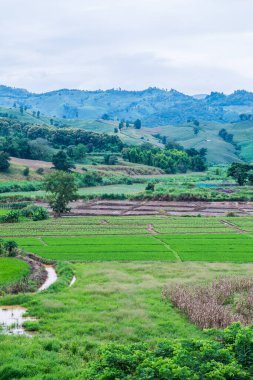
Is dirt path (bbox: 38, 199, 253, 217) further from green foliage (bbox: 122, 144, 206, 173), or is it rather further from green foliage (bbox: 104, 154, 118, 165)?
green foliage (bbox: 122, 144, 206, 173)

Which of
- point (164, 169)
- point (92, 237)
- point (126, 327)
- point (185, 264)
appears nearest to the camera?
point (126, 327)

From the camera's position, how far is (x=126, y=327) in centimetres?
2342

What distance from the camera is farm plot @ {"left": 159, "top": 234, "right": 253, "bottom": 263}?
41469mm

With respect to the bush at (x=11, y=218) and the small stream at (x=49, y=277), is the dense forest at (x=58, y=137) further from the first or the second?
the small stream at (x=49, y=277)

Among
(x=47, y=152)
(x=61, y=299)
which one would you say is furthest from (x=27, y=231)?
(x=47, y=152)

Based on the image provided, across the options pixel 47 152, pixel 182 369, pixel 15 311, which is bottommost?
pixel 15 311

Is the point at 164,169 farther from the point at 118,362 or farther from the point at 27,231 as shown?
the point at 118,362

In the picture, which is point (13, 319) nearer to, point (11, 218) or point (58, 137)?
point (11, 218)

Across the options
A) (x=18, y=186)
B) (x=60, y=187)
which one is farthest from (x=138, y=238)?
(x=18, y=186)

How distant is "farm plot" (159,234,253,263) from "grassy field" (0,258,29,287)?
13.4 meters

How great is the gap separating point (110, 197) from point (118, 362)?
71.8m

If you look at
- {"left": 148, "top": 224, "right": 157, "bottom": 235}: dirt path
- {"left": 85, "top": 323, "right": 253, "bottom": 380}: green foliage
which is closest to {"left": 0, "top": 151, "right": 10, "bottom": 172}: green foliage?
{"left": 148, "top": 224, "right": 157, "bottom": 235}: dirt path

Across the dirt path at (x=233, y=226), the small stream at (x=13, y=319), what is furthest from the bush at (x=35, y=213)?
the small stream at (x=13, y=319)

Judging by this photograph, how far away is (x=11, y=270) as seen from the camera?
113ft
